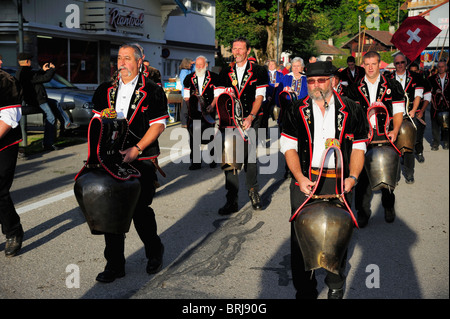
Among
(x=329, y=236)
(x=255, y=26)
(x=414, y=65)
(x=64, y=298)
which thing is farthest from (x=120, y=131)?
(x=255, y=26)

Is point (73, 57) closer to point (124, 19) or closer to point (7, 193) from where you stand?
point (124, 19)

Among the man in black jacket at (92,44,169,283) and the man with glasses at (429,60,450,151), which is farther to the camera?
the man with glasses at (429,60,450,151)

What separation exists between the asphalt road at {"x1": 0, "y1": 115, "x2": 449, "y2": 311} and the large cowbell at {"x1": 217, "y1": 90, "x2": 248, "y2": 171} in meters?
0.74

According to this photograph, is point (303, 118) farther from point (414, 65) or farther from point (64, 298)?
point (414, 65)

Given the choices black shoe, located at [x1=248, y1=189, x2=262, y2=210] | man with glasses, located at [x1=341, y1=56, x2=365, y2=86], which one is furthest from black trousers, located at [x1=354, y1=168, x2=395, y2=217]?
man with glasses, located at [x1=341, y1=56, x2=365, y2=86]

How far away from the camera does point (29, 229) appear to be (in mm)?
6230

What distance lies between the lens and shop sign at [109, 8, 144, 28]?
25984mm

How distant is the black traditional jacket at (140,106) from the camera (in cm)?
465

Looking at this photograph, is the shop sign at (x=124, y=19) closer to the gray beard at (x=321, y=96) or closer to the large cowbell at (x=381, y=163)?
the large cowbell at (x=381, y=163)

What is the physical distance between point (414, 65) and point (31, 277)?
1253 centimetres

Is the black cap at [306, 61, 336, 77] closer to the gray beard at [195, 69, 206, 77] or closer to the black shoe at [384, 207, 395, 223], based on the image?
the black shoe at [384, 207, 395, 223]

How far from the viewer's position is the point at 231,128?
6.94 metres

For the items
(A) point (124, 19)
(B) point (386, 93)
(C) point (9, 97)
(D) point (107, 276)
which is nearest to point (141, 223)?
(D) point (107, 276)

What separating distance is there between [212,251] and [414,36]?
7.54 metres
